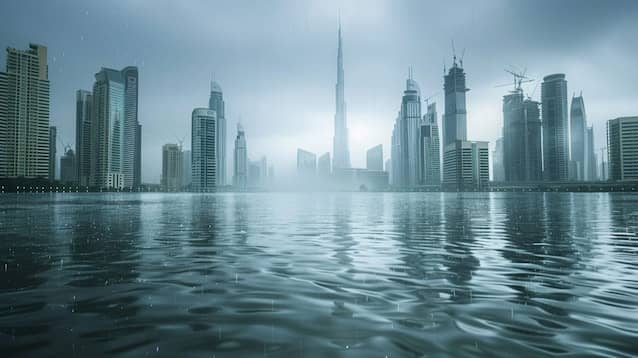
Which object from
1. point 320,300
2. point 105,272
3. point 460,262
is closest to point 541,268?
point 460,262

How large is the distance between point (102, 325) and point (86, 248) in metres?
17.1

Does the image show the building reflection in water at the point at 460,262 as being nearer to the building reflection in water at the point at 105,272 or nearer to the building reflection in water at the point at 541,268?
the building reflection in water at the point at 541,268

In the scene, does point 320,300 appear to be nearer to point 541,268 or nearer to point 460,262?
point 460,262

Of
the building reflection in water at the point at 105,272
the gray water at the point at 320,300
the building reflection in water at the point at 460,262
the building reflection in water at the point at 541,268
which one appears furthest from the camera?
the building reflection in water at the point at 460,262

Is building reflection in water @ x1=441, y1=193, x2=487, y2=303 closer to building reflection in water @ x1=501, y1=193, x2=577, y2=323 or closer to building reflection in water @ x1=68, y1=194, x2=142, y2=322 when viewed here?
building reflection in water @ x1=501, y1=193, x2=577, y2=323

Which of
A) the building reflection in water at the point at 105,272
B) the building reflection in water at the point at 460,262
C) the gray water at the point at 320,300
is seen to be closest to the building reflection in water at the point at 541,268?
the gray water at the point at 320,300

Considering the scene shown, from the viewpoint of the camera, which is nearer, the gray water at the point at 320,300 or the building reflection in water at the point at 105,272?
the gray water at the point at 320,300

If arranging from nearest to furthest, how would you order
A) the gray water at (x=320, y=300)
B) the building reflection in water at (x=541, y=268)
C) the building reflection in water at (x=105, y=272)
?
the gray water at (x=320, y=300), the building reflection in water at (x=105, y=272), the building reflection in water at (x=541, y=268)

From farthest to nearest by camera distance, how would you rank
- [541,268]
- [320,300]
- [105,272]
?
[541,268], [105,272], [320,300]

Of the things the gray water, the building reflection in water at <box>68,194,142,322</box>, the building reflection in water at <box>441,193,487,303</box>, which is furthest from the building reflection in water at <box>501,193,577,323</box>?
the building reflection in water at <box>68,194,142,322</box>

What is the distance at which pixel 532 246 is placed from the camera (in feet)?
82.7

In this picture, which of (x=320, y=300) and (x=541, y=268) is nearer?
(x=320, y=300)

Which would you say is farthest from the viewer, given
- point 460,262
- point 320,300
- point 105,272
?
point 460,262

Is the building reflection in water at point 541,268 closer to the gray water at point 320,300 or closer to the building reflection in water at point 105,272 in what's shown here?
the gray water at point 320,300
